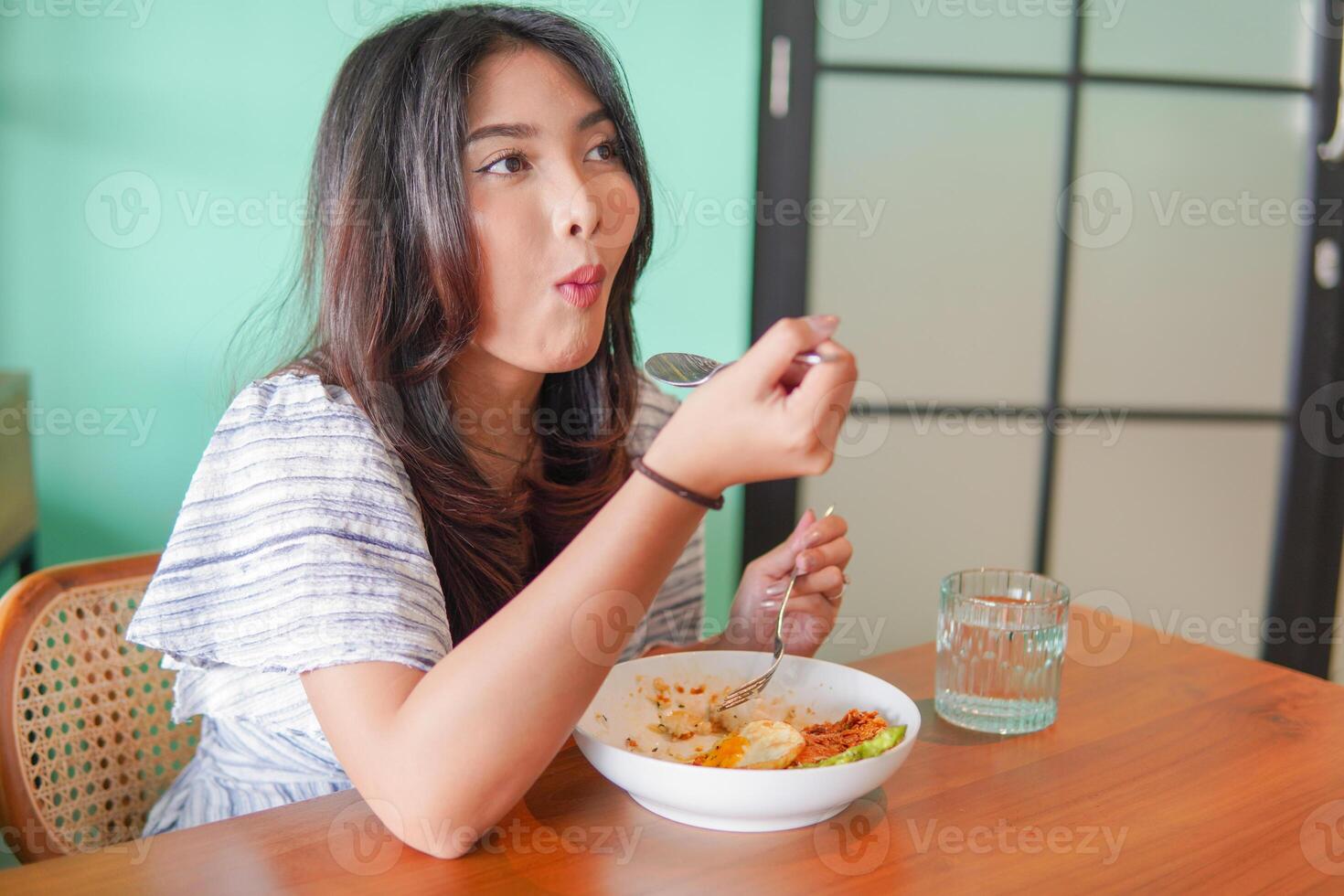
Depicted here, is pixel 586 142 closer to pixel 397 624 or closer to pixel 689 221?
pixel 397 624

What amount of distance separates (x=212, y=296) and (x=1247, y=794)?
1.63m

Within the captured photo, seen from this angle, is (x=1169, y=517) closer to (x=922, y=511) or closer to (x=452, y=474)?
(x=922, y=511)

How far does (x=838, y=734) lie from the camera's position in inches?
33.4

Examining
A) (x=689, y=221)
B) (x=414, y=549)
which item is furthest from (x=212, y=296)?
(x=414, y=549)

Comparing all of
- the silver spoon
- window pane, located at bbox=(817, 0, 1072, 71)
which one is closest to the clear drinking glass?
the silver spoon

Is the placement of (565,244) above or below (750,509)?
above

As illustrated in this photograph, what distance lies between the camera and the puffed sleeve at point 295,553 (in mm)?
827

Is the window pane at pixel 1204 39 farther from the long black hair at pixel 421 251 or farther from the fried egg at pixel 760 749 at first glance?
the fried egg at pixel 760 749

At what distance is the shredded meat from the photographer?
0.82 metres

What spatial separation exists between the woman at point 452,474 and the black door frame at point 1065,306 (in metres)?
0.91

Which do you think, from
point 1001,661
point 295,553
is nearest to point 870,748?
point 1001,661

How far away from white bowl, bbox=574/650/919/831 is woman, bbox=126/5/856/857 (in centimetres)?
7

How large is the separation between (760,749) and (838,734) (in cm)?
8

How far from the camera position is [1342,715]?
1.02m
